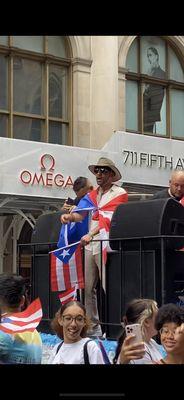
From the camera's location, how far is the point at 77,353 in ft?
11.6

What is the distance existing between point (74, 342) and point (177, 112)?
19.8 meters

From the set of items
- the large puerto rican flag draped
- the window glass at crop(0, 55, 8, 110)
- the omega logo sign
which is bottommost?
the large puerto rican flag draped

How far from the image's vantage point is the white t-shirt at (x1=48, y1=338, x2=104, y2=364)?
3.44 metres

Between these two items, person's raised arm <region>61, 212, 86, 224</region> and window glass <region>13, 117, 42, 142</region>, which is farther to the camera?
window glass <region>13, 117, 42, 142</region>

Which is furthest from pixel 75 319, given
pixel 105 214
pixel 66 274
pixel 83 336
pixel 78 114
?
pixel 78 114

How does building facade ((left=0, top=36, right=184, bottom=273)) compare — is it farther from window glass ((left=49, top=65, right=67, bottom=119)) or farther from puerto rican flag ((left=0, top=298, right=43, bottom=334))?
puerto rican flag ((left=0, top=298, right=43, bottom=334))

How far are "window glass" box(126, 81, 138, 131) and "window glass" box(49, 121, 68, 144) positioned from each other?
2187 millimetres

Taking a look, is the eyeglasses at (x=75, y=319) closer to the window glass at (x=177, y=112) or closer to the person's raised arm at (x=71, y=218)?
the person's raised arm at (x=71, y=218)

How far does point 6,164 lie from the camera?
1652 centimetres

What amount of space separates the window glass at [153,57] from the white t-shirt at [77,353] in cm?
1899

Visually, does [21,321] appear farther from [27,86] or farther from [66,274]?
[27,86]

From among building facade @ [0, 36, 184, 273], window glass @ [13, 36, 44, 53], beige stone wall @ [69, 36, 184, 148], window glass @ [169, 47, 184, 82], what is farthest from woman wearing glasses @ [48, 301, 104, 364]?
window glass @ [169, 47, 184, 82]
